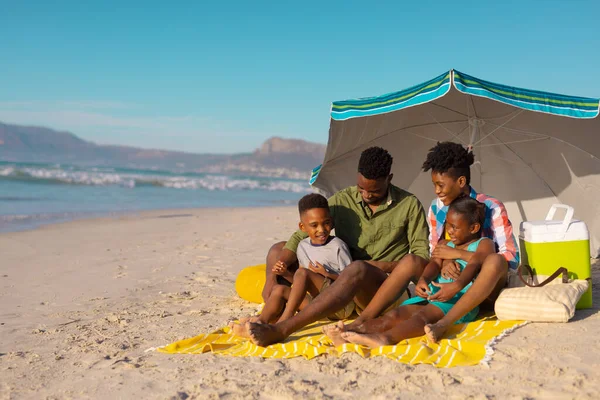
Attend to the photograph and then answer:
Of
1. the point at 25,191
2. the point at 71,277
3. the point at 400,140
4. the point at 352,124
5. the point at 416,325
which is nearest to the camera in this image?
the point at 416,325

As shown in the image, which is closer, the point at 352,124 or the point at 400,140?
the point at 352,124

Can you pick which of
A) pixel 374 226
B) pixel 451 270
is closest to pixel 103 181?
pixel 374 226

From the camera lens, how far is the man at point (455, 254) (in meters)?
3.66

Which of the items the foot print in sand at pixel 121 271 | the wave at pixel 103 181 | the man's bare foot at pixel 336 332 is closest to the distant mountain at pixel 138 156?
the wave at pixel 103 181

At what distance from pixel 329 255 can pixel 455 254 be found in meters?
0.86

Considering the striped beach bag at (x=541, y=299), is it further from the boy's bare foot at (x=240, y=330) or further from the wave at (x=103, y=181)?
the wave at (x=103, y=181)

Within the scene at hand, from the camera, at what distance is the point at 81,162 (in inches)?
1678

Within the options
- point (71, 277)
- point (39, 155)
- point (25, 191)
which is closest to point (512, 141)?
point (71, 277)

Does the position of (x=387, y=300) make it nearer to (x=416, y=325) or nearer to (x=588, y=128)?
(x=416, y=325)

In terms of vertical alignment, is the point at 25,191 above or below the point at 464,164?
below

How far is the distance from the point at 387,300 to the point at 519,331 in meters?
0.86

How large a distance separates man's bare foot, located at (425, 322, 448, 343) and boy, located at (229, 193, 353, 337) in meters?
0.72

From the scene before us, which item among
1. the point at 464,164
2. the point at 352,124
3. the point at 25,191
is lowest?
the point at 25,191

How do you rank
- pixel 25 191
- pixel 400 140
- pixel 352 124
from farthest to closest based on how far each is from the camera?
1. pixel 25 191
2. pixel 400 140
3. pixel 352 124
